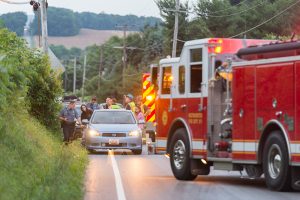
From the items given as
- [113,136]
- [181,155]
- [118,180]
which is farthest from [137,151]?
[118,180]

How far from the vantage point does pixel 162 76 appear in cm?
2283

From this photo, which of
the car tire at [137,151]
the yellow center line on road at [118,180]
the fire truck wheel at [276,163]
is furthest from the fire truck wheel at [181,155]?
the car tire at [137,151]

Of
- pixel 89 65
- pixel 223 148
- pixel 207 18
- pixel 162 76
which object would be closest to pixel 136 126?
pixel 162 76

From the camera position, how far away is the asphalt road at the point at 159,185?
57.1ft

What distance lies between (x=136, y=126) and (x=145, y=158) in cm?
329

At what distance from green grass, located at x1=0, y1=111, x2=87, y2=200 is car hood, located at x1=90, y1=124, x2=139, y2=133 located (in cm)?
680

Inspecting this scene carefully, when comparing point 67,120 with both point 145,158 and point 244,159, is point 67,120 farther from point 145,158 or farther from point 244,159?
point 244,159

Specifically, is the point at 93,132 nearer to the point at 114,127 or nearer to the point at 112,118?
the point at 114,127

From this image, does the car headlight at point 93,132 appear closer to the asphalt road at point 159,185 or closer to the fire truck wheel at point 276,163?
the asphalt road at point 159,185

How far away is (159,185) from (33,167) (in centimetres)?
262

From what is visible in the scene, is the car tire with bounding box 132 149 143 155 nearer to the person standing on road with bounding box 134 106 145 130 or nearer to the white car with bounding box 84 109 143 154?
the white car with bounding box 84 109 143 154

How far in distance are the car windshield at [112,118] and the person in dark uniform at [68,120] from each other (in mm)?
757

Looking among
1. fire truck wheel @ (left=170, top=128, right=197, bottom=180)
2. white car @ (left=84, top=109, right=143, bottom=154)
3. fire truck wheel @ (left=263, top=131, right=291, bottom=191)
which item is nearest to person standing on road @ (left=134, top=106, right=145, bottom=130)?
white car @ (left=84, top=109, right=143, bottom=154)

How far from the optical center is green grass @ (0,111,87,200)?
15.2 meters
